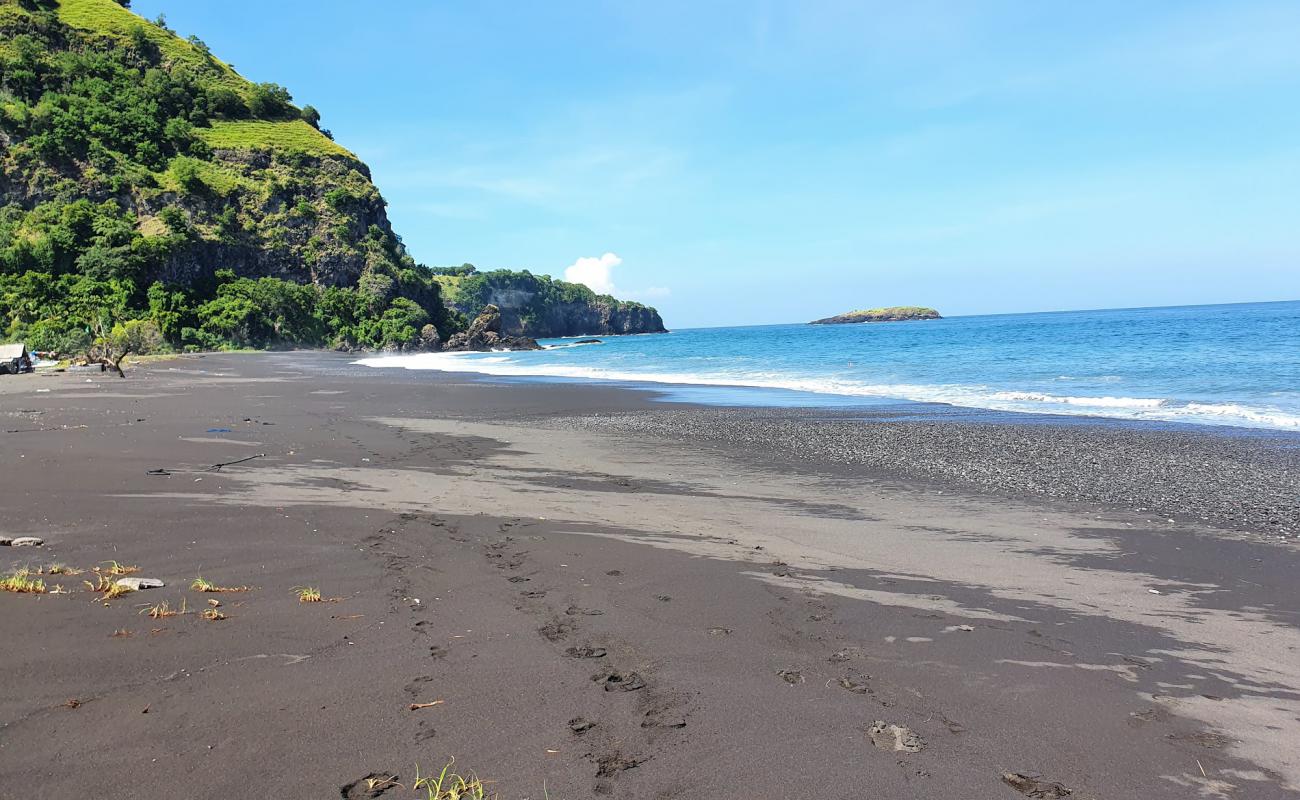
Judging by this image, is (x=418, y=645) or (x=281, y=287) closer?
(x=418, y=645)

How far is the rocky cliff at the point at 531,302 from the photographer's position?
157125 mm

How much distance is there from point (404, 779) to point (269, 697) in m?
1.03

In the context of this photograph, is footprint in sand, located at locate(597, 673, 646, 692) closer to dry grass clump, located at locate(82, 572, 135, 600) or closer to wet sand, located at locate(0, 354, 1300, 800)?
wet sand, located at locate(0, 354, 1300, 800)

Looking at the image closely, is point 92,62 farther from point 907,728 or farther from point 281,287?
point 907,728

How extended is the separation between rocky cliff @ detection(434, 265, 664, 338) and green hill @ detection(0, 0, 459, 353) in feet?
193

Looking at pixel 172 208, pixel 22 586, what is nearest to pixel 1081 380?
pixel 22 586

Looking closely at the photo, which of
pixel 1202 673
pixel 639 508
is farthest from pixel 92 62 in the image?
pixel 1202 673

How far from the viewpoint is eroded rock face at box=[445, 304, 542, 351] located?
283 ft

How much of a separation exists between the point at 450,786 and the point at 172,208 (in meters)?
82.9

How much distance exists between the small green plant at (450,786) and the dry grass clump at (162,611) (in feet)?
8.00

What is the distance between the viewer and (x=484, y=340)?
89.9 m

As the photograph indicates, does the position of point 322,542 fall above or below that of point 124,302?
below

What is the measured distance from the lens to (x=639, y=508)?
891 cm

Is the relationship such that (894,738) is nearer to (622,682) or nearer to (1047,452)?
(622,682)
